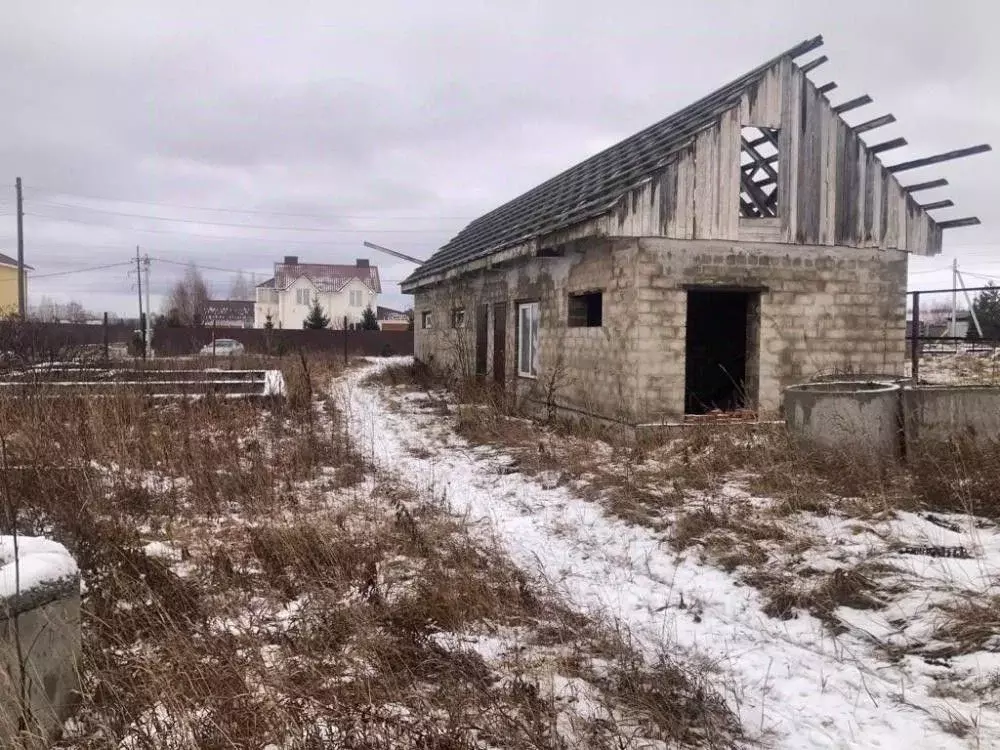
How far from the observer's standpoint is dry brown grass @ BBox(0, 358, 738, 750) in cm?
285

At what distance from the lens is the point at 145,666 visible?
3.07 m

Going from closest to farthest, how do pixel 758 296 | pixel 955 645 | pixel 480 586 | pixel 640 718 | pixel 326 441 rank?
pixel 640 718, pixel 955 645, pixel 480 586, pixel 326 441, pixel 758 296

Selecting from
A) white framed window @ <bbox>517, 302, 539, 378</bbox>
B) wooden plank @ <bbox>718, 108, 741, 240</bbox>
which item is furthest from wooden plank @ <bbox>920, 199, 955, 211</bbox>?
white framed window @ <bbox>517, 302, 539, 378</bbox>

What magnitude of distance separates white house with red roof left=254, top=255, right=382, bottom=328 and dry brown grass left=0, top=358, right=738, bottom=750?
58.4m

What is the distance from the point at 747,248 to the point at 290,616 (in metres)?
7.85

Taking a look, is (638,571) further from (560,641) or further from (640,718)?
(640,718)

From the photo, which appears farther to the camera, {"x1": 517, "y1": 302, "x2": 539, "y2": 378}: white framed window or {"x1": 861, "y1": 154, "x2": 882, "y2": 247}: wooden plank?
{"x1": 517, "y1": 302, "x2": 539, "y2": 378}: white framed window

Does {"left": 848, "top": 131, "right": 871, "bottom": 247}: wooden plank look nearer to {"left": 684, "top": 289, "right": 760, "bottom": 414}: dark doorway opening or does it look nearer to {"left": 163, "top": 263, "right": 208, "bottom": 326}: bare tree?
{"left": 684, "top": 289, "right": 760, "bottom": 414}: dark doorway opening

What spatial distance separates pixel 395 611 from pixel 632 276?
248 inches

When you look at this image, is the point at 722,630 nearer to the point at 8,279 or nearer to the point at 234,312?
the point at 8,279

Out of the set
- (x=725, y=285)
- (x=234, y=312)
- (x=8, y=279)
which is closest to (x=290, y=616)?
(x=725, y=285)

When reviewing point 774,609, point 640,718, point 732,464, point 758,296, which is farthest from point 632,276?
point 640,718

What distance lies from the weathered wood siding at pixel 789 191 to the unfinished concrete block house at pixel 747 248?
0.06 ft

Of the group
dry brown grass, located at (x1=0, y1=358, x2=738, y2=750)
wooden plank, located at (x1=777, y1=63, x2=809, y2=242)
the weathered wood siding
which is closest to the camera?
dry brown grass, located at (x1=0, y1=358, x2=738, y2=750)
